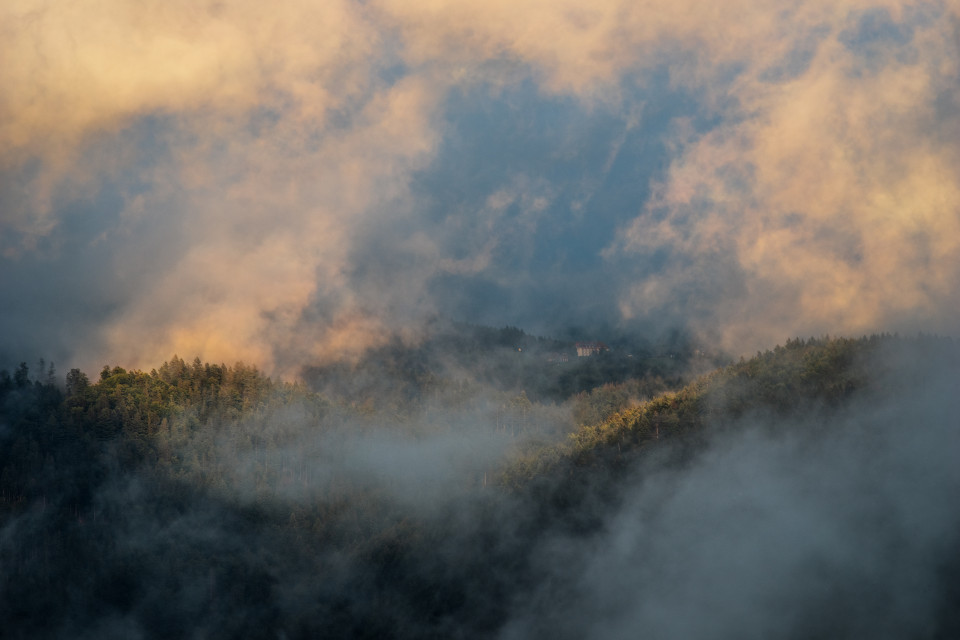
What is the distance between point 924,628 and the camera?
652 ft

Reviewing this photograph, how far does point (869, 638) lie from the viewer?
199 metres

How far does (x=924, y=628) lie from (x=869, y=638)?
12.1m
